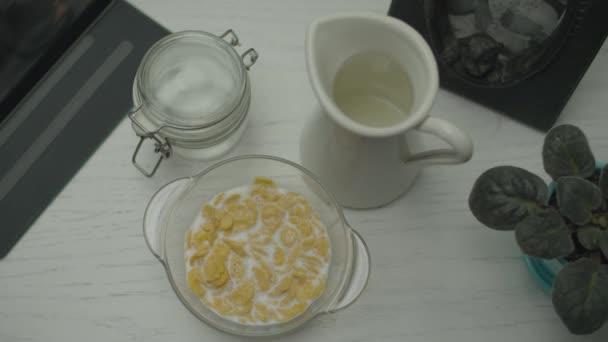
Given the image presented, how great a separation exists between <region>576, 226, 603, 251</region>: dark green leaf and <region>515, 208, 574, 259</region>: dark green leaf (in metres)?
0.02

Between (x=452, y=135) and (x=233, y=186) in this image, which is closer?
(x=452, y=135)

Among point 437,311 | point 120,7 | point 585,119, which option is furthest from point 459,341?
point 120,7

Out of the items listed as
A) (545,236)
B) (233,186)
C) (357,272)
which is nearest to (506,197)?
(545,236)

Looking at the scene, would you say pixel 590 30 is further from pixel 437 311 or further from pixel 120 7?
pixel 120 7

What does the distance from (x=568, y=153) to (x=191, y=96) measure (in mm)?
341

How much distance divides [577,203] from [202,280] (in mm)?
326

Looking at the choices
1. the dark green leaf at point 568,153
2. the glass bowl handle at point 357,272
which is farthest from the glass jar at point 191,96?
the dark green leaf at point 568,153

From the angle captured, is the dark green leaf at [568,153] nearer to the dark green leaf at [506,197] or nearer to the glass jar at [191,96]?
the dark green leaf at [506,197]

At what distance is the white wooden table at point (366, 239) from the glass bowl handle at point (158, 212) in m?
0.03

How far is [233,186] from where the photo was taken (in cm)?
59

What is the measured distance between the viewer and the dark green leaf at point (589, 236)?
436mm

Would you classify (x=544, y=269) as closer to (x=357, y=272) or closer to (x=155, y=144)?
(x=357, y=272)

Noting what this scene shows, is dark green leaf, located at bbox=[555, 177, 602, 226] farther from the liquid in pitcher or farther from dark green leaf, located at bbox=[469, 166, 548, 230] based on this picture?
the liquid in pitcher

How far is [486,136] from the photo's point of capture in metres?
0.59
